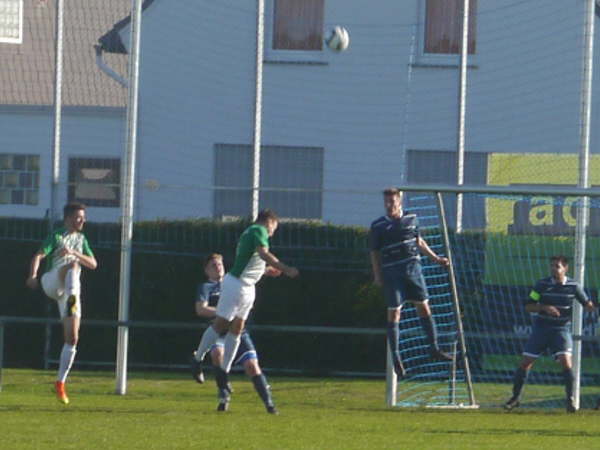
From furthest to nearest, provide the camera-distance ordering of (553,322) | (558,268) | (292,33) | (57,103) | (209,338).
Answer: (292,33)
(57,103)
(553,322)
(558,268)
(209,338)

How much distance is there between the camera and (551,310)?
17562 mm

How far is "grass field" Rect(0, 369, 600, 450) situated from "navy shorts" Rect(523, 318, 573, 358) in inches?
28.8

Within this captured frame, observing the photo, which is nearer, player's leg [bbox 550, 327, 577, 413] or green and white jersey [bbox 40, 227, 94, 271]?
green and white jersey [bbox 40, 227, 94, 271]

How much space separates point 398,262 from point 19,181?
13666 mm

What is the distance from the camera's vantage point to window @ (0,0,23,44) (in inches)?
1096

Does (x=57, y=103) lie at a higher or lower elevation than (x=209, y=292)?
higher

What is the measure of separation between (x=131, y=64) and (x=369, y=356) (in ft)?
19.7

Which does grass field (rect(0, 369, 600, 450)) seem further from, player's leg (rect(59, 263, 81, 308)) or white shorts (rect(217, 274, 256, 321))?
player's leg (rect(59, 263, 81, 308))

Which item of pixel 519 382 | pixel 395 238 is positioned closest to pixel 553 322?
pixel 519 382

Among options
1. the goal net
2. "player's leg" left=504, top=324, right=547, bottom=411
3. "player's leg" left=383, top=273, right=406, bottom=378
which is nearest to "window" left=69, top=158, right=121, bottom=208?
the goal net

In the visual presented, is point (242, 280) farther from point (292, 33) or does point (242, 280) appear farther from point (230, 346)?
point (292, 33)

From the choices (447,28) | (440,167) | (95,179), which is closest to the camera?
(447,28)

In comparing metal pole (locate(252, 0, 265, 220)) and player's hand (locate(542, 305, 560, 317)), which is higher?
metal pole (locate(252, 0, 265, 220))

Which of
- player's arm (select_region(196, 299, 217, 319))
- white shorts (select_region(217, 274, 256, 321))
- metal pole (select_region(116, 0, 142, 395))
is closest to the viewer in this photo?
white shorts (select_region(217, 274, 256, 321))
